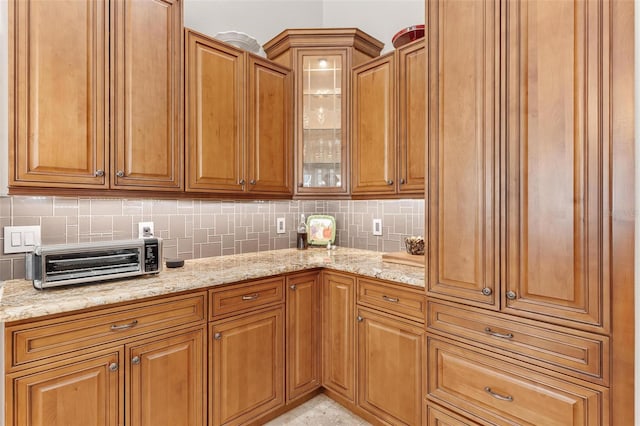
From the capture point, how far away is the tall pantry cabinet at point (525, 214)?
1.12 m

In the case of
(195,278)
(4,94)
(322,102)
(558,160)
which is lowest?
(195,278)

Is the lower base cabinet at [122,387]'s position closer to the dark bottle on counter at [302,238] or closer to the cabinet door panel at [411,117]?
the dark bottle on counter at [302,238]

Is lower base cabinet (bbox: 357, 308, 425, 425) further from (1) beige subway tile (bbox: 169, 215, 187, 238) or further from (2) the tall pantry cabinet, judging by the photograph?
(1) beige subway tile (bbox: 169, 215, 187, 238)

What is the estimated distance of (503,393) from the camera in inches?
53.3

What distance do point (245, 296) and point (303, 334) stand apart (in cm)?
51

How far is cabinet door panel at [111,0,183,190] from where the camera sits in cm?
169

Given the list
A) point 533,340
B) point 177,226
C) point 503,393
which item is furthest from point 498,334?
point 177,226

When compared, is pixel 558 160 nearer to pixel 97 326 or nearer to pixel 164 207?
pixel 97 326

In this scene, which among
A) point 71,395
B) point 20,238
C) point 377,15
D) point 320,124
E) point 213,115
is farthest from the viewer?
point 377,15

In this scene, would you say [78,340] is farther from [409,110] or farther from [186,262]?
[409,110]

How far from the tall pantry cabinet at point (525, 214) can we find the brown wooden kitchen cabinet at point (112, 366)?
3.73 ft

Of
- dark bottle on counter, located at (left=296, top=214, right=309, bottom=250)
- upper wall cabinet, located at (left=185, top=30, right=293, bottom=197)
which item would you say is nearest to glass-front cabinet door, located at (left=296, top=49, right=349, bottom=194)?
upper wall cabinet, located at (left=185, top=30, right=293, bottom=197)

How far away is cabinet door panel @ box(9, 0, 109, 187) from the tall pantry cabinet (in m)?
1.54

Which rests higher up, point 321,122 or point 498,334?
point 321,122
